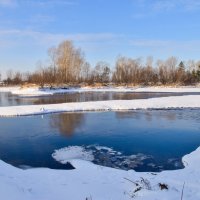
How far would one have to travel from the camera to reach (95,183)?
7055 mm

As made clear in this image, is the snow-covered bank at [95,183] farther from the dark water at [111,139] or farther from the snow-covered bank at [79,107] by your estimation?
the snow-covered bank at [79,107]

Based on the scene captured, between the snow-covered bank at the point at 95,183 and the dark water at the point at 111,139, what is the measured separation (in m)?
0.63

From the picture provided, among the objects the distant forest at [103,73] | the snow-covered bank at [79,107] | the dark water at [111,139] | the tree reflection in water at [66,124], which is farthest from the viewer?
the distant forest at [103,73]

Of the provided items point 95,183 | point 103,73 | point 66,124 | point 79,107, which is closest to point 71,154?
point 95,183

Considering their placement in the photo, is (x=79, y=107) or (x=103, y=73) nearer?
(x=79, y=107)

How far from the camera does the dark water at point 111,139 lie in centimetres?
918

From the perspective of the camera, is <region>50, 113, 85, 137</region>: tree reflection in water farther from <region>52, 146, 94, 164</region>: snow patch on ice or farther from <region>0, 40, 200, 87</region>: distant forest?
<region>0, 40, 200, 87</region>: distant forest

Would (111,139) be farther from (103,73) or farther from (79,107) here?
(103,73)

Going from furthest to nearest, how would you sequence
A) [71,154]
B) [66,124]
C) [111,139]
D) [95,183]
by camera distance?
1. [66,124]
2. [111,139]
3. [71,154]
4. [95,183]

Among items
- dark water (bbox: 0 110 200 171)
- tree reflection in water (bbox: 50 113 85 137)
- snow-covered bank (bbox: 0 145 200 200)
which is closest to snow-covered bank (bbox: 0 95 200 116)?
dark water (bbox: 0 110 200 171)

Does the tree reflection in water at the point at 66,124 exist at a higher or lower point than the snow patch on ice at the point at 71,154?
higher

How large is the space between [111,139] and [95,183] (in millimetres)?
4916

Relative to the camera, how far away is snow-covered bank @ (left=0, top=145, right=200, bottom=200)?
620 centimetres

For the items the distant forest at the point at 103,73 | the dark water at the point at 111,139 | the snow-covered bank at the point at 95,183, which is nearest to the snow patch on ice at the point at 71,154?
the dark water at the point at 111,139
